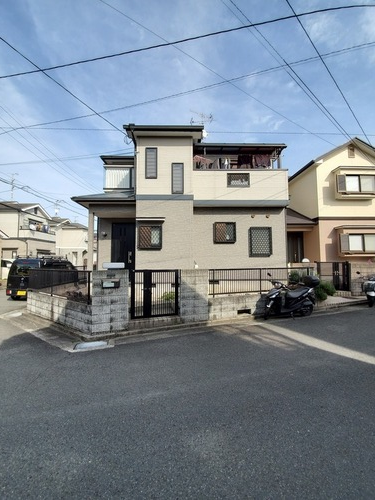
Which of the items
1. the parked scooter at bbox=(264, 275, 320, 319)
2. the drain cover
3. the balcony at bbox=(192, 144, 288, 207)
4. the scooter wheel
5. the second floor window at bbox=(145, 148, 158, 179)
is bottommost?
the drain cover

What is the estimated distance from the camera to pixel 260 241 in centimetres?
1140

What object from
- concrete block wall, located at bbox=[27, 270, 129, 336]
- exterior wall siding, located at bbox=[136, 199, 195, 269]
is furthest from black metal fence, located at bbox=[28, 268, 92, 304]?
exterior wall siding, located at bbox=[136, 199, 195, 269]

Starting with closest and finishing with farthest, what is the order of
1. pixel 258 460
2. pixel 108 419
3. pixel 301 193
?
pixel 258 460 < pixel 108 419 < pixel 301 193

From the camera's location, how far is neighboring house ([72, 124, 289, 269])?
1078 centimetres

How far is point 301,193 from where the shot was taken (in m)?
16.0

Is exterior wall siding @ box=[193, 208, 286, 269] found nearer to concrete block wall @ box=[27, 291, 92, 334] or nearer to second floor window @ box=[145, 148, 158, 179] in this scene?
second floor window @ box=[145, 148, 158, 179]

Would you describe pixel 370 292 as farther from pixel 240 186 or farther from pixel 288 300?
pixel 240 186

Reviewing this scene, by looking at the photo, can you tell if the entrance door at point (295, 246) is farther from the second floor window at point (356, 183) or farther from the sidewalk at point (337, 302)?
the sidewalk at point (337, 302)

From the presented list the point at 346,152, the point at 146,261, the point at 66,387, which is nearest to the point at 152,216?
the point at 146,261

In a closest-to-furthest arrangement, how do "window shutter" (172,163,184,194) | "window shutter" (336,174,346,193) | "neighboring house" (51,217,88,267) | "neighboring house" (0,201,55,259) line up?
"window shutter" (172,163,184,194) < "window shutter" (336,174,346,193) < "neighboring house" (0,201,55,259) < "neighboring house" (51,217,88,267)

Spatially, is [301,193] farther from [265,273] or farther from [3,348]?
[3,348]

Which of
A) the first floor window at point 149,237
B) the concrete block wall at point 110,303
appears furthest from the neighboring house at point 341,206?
the concrete block wall at point 110,303

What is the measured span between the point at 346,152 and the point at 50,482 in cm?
1775

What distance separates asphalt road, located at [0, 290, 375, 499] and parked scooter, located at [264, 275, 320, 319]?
8.10 feet
